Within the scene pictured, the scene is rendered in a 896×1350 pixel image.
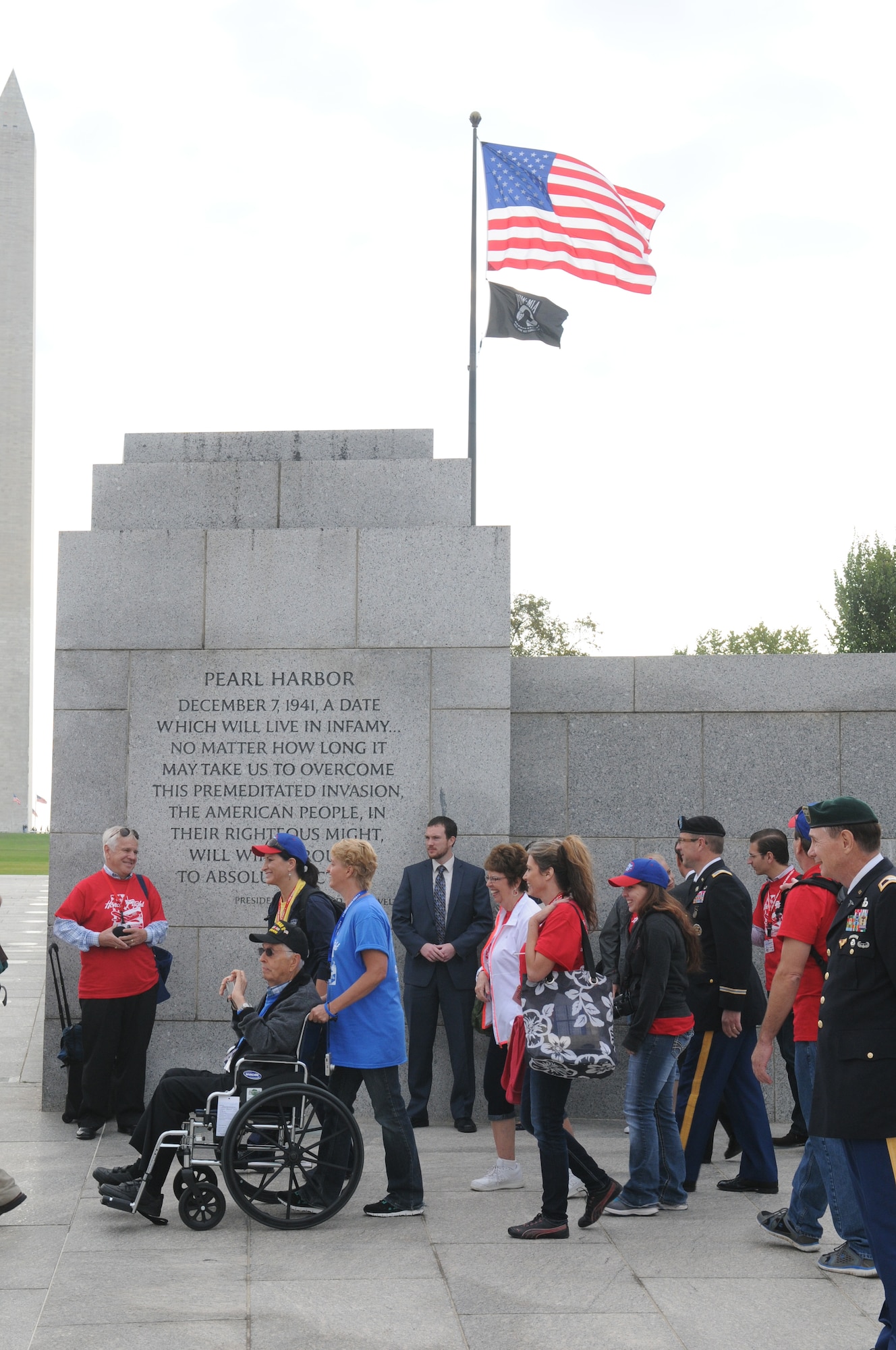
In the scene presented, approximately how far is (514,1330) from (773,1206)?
2143 millimetres

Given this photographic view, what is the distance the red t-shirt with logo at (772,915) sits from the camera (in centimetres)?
711

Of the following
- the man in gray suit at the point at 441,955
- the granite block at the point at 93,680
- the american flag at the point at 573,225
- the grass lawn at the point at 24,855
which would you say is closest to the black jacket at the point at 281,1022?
the man in gray suit at the point at 441,955

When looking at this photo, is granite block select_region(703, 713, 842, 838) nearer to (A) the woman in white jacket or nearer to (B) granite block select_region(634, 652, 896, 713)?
(B) granite block select_region(634, 652, 896, 713)

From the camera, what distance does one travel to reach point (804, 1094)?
19.6 ft

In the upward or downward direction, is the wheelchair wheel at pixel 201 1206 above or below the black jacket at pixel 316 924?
below

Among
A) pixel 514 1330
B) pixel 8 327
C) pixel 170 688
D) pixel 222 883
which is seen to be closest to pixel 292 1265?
pixel 514 1330

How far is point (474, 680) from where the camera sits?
8.62 m

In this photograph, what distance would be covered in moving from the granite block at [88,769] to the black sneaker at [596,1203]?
4265 mm

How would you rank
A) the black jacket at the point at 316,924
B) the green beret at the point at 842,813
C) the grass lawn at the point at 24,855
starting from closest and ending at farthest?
the green beret at the point at 842,813, the black jacket at the point at 316,924, the grass lawn at the point at 24,855

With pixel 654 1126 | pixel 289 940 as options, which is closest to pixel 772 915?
pixel 654 1126

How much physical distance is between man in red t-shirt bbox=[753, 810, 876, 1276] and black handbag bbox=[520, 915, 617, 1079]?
0.69 m

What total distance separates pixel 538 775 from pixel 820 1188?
398cm

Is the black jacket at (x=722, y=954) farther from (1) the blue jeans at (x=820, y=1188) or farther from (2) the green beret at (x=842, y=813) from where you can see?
(2) the green beret at (x=842, y=813)

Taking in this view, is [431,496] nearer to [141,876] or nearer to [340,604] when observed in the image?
[340,604]
